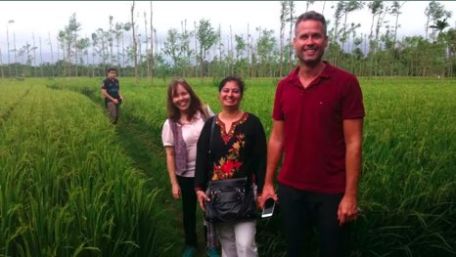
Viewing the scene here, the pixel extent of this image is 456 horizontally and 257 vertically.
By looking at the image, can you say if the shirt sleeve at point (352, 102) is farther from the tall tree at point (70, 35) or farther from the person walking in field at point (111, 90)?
the tall tree at point (70, 35)

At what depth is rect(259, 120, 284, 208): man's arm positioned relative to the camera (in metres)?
2.44

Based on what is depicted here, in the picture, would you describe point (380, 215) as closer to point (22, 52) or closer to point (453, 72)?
point (453, 72)

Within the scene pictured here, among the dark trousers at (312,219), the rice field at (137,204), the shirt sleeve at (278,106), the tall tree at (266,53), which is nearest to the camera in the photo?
the dark trousers at (312,219)

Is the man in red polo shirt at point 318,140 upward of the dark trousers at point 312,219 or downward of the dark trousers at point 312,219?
upward

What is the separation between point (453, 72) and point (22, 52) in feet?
215

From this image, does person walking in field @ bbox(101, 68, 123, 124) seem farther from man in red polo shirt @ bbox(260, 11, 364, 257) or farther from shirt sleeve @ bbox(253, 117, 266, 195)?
man in red polo shirt @ bbox(260, 11, 364, 257)

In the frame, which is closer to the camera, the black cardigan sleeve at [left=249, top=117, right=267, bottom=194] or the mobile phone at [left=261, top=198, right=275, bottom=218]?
the mobile phone at [left=261, top=198, right=275, bottom=218]

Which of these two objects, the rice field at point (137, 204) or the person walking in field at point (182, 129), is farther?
the person walking in field at point (182, 129)

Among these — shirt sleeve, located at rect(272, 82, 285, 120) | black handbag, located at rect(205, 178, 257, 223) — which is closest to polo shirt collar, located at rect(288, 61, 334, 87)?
shirt sleeve, located at rect(272, 82, 285, 120)

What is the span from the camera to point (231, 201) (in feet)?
→ 8.80

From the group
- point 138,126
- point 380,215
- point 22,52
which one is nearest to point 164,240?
point 380,215

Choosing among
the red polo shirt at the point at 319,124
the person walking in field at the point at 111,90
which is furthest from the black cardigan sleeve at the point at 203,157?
the person walking in field at the point at 111,90

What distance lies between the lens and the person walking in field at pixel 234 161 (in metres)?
2.69

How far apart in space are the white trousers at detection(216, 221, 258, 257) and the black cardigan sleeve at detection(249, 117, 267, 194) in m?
0.25
